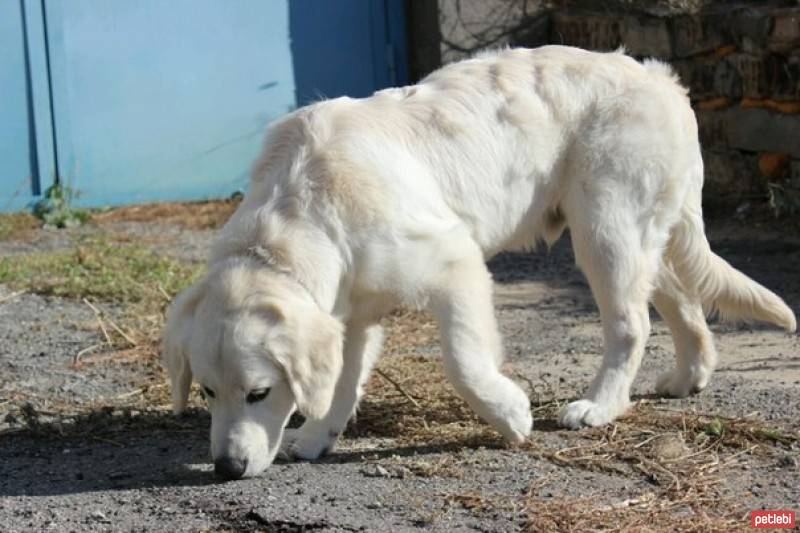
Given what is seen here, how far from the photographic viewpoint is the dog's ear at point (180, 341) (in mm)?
4703

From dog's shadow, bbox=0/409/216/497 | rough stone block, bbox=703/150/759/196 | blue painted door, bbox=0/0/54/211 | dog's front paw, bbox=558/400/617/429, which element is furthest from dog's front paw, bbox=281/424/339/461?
blue painted door, bbox=0/0/54/211

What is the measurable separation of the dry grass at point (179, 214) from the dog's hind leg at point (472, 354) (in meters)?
6.17

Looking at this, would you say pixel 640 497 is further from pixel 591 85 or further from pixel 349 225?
pixel 591 85

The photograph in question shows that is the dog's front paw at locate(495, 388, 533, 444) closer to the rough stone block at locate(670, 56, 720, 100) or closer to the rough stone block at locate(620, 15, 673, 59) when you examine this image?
the rough stone block at locate(670, 56, 720, 100)

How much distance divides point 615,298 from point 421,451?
1.06m

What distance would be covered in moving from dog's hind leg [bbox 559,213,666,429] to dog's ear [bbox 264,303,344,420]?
122 centimetres

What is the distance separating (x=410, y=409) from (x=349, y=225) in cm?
128

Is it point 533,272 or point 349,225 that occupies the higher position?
point 349,225

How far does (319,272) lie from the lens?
15.6 ft

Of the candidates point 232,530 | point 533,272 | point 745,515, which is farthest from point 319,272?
point 533,272

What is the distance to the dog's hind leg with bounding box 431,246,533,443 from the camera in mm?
4938

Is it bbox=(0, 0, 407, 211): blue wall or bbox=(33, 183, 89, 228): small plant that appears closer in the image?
bbox=(33, 183, 89, 228): small plant

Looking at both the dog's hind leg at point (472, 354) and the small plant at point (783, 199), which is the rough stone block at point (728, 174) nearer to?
the small plant at point (783, 199)

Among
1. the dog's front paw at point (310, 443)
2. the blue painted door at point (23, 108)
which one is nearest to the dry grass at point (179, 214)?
the blue painted door at point (23, 108)
